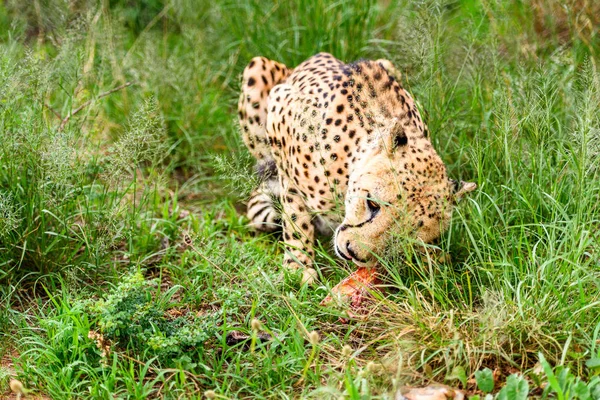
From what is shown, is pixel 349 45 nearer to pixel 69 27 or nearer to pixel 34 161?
pixel 69 27

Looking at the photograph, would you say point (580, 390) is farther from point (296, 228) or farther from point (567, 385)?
point (296, 228)

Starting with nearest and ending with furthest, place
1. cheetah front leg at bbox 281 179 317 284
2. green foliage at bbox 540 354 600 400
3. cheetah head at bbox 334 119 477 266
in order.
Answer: green foliage at bbox 540 354 600 400
cheetah head at bbox 334 119 477 266
cheetah front leg at bbox 281 179 317 284

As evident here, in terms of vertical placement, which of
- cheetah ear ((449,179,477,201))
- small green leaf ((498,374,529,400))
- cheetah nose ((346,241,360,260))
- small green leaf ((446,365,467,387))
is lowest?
small green leaf ((446,365,467,387))

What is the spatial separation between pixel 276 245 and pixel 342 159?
0.86m

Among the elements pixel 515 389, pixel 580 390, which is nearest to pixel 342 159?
pixel 515 389

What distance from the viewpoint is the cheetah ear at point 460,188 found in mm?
3631

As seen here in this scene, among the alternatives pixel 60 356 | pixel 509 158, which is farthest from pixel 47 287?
pixel 509 158

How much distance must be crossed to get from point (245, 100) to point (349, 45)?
1.01m

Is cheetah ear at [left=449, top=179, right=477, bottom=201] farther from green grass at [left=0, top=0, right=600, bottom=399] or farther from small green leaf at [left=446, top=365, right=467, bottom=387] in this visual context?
small green leaf at [left=446, top=365, right=467, bottom=387]

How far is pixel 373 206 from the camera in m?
3.51

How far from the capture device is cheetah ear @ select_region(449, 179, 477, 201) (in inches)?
143

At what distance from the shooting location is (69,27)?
14.8 ft

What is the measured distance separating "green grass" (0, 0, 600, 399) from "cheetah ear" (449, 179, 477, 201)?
0.33 ft

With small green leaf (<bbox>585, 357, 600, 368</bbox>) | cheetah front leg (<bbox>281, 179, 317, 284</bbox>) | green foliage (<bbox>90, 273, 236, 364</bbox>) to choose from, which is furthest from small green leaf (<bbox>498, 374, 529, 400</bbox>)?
cheetah front leg (<bbox>281, 179, 317, 284</bbox>)
